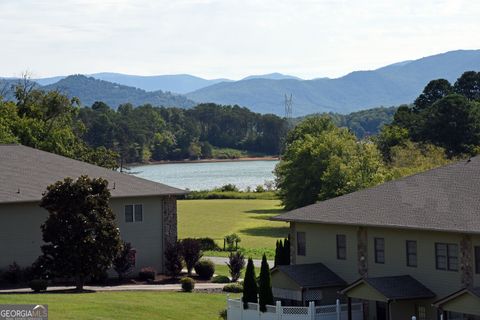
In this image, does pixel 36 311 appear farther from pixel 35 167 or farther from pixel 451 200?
pixel 35 167

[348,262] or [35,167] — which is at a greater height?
[35,167]

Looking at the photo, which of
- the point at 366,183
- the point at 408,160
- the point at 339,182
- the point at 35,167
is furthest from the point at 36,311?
the point at 408,160

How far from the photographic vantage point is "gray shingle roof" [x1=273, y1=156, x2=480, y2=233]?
3991cm

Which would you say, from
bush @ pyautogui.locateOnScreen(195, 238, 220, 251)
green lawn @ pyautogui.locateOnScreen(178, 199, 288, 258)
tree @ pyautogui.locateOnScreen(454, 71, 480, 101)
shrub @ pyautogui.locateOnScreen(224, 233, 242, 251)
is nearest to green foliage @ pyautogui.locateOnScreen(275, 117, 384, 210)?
green lawn @ pyautogui.locateOnScreen(178, 199, 288, 258)

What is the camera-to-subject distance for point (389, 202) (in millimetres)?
44125

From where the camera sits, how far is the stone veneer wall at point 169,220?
195ft

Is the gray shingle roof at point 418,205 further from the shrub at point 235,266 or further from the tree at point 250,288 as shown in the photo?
the shrub at point 235,266

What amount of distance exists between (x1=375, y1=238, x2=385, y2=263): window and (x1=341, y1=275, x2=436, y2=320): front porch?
5.33ft

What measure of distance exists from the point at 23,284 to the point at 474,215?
22844 mm

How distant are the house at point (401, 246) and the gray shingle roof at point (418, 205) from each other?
43 mm

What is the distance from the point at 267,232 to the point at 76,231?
4361cm

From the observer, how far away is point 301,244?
4712 centimetres

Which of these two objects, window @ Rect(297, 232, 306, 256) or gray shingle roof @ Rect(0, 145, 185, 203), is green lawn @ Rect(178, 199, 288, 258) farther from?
window @ Rect(297, 232, 306, 256)

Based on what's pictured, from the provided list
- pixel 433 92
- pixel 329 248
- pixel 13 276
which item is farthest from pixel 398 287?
pixel 433 92
